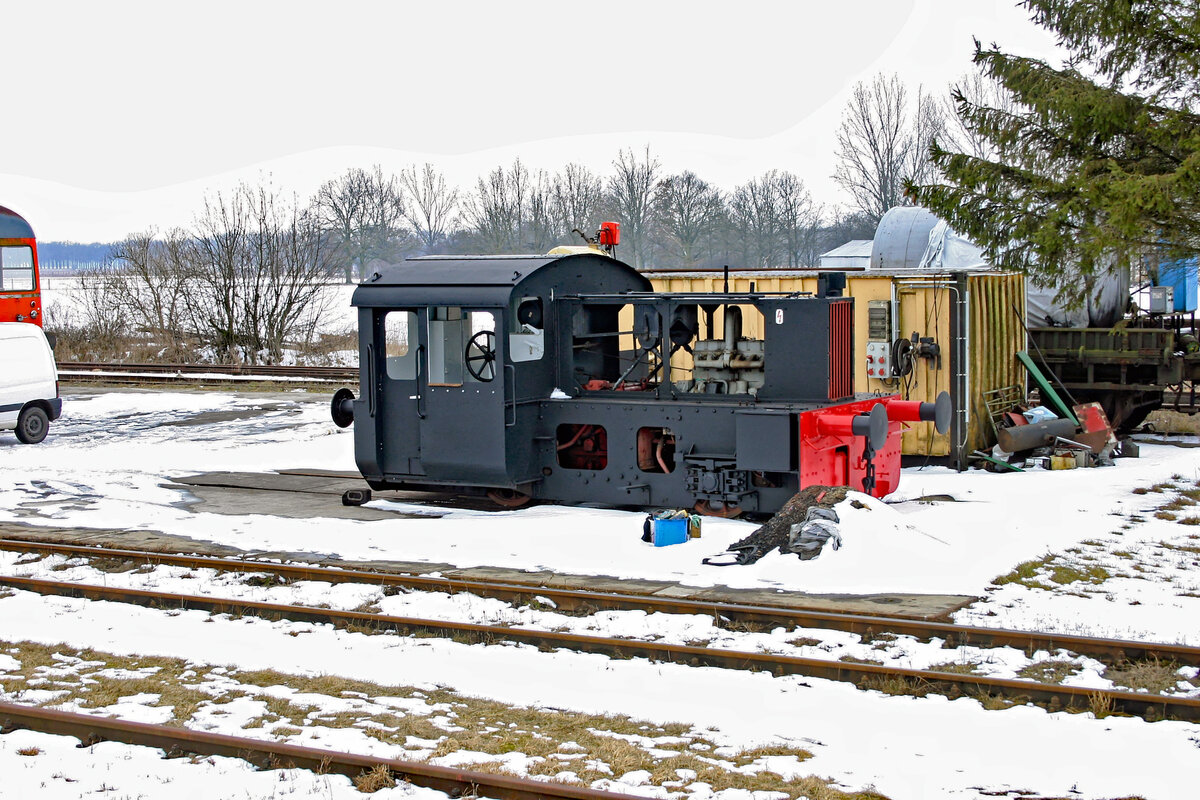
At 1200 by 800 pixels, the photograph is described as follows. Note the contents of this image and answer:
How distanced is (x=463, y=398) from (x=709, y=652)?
219 inches

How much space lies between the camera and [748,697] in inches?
271

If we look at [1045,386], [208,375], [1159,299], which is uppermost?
[1159,299]

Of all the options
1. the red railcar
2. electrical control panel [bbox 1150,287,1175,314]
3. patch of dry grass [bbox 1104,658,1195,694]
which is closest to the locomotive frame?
patch of dry grass [bbox 1104,658,1195,694]

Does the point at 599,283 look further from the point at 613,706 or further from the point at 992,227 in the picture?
the point at 613,706

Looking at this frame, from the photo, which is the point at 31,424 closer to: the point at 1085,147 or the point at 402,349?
the point at 402,349

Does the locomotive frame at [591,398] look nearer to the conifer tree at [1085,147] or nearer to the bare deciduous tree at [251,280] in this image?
the conifer tree at [1085,147]

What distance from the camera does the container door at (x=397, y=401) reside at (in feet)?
41.8

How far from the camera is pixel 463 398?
12383 mm

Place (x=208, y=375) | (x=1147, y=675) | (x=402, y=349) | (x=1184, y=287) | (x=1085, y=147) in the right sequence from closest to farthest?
(x=1147, y=675) → (x=402, y=349) → (x=1085, y=147) → (x=1184, y=287) → (x=208, y=375)

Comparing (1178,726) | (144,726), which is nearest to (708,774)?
(1178,726)

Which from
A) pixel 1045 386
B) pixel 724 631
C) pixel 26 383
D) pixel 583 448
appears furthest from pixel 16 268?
pixel 724 631

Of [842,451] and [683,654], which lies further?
[842,451]

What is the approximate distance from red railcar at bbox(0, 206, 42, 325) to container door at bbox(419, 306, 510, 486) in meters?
14.4

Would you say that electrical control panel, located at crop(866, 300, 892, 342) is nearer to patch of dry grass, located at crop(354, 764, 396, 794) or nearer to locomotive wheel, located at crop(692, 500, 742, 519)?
locomotive wheel, located at crop(692, 500, 742, 519)
